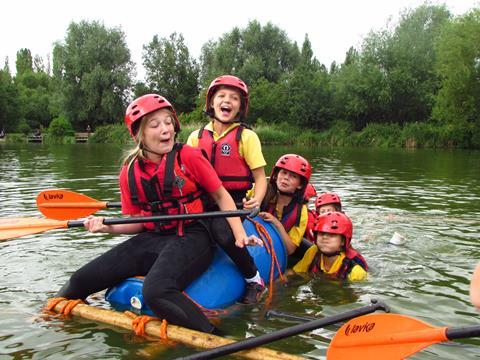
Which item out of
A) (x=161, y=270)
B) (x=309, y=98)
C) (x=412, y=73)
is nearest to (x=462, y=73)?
(x=412, y=73)

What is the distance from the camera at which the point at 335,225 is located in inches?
193

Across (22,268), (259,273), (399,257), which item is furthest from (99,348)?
(399,257)

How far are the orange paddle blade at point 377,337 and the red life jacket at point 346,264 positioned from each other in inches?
82.7

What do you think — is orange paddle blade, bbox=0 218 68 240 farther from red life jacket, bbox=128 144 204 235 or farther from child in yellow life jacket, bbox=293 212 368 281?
child in yellow life jacket, bbox=293 212 368 281

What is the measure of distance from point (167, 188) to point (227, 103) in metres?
1.25

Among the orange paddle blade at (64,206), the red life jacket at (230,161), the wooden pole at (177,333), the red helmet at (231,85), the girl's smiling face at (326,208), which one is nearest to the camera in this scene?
the wooden pole at (177,333)

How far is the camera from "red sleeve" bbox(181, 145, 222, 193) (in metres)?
3.87

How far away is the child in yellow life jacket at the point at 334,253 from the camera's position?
16.2ft

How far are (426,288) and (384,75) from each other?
33722mm

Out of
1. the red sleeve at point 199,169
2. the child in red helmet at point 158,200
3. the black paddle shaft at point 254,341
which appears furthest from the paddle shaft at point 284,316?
the red sleeve at point 199,169

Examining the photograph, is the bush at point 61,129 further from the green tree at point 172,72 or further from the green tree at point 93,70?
the green tree at point 172,72

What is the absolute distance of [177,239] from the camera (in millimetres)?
3822

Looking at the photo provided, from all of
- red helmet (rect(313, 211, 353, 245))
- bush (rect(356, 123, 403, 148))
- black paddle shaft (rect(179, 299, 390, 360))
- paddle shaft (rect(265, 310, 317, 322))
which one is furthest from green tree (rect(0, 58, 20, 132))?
black paddle shaft (rect(179, 299, 390, 360))

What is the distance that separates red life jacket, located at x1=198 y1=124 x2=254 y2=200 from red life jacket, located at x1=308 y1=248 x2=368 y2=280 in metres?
1.08
